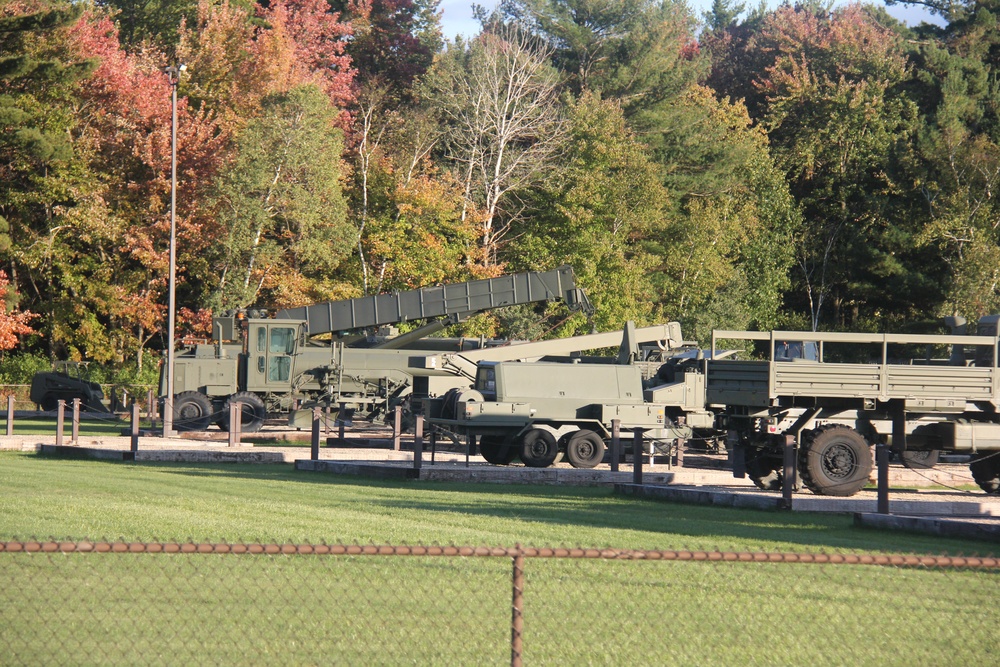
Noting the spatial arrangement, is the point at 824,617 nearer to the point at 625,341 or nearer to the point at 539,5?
the point at 625,341

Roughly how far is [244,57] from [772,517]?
42099 mm

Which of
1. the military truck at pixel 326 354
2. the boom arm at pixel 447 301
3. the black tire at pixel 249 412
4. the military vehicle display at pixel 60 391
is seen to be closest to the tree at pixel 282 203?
the military vehicle display at pixel 60 391

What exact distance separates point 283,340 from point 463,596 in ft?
83.8

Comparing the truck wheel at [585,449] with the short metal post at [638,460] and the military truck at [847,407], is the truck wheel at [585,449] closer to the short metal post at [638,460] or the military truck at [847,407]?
the military truck at [847,407]

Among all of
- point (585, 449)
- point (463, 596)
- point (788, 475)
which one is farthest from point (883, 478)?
point (585, 449)

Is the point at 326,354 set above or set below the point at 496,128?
below

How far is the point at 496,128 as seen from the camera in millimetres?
53938

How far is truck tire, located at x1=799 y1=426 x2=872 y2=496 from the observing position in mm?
18094

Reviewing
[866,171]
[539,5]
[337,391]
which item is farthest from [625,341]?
[539,5]

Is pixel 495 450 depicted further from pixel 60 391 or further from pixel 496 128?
pixel 496 128

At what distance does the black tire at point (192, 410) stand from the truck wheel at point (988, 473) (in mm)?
20008

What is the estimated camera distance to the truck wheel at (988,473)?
19.7 m

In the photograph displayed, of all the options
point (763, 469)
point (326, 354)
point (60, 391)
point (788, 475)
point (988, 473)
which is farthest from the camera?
point (60, 391)

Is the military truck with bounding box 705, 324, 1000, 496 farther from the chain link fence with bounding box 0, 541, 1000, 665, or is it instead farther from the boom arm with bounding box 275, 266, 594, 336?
the boom arm with bounding box 275, 266, 594, 336
